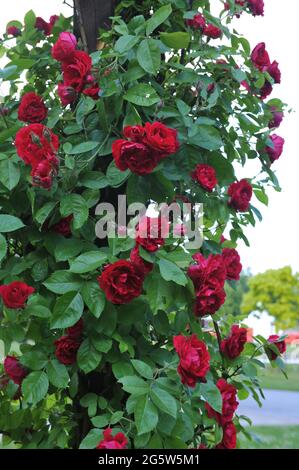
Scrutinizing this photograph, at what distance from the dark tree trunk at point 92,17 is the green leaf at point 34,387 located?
2.75 ft

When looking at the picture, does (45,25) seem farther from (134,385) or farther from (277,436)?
(277,436)

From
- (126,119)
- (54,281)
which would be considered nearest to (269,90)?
(126,119)

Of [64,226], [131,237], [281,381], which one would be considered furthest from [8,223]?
[281,381]

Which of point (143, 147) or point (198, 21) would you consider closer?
point (143, 147)

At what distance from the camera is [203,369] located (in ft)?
3.89

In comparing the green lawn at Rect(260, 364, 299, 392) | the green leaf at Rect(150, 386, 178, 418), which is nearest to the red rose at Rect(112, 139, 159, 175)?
the green leaf at Rect(150, 386, 178, 418)

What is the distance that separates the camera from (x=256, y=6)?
1723 mm

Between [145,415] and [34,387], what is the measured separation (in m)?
0.27

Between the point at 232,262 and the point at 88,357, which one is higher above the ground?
the point at 232,262

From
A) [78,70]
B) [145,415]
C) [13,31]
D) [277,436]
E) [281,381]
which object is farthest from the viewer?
[281,381]

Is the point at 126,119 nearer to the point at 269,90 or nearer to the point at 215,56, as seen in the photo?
the point at 215,56

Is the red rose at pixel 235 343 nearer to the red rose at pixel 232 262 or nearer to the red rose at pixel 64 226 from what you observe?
the red rose at pixel 232 262

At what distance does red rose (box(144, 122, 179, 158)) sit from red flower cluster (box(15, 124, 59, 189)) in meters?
0.22

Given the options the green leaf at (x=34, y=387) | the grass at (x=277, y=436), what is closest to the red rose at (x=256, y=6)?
the green leaf at (x=34, y=387)
